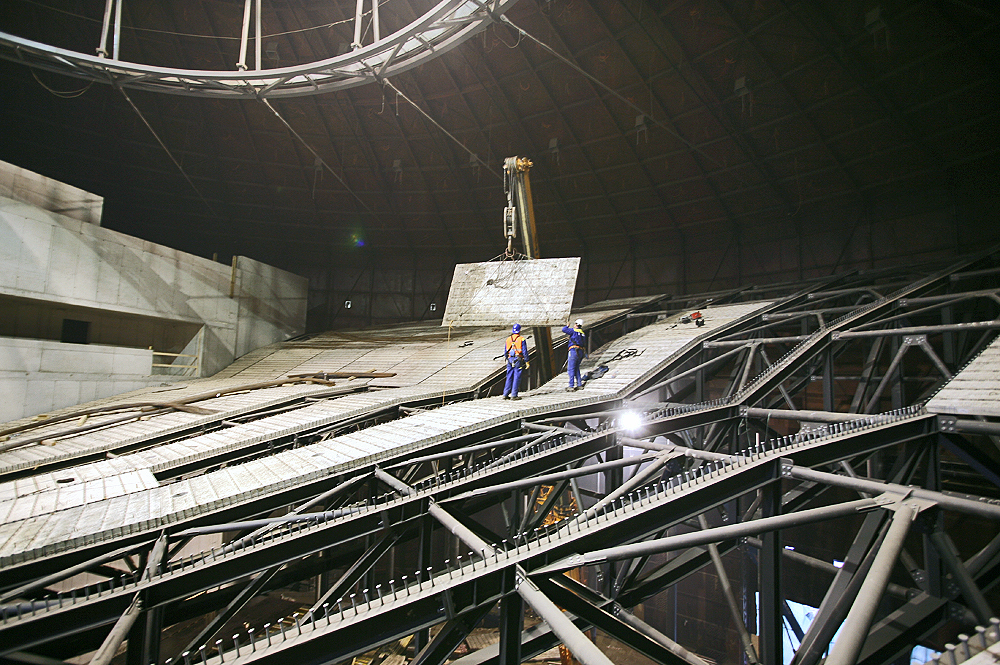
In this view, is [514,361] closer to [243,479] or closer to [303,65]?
[243,479]

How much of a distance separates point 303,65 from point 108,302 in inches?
443

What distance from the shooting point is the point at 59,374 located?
16.1 metres

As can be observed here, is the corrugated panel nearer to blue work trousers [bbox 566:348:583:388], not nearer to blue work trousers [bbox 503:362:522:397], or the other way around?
blue work trousers [bbox 566:348:583:388]

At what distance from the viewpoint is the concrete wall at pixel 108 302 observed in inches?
603

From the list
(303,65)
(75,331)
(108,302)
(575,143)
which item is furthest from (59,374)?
(575,143)

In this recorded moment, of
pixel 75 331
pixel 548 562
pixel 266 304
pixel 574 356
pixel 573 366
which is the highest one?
pixel 266 304

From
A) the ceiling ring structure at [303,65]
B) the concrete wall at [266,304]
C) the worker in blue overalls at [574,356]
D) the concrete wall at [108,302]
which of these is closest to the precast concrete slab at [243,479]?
the worker in blue overalls at [574,356]

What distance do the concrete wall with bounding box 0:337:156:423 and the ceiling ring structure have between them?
9.35 meters

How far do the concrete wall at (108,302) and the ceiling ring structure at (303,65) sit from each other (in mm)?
5103

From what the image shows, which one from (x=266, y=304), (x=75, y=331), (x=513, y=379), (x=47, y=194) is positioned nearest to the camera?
(x=513, y=379)

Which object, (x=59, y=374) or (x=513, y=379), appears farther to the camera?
(x=59, y=374)

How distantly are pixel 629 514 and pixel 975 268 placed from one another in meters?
15.4

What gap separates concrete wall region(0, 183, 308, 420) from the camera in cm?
1533

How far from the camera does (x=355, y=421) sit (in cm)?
1070
